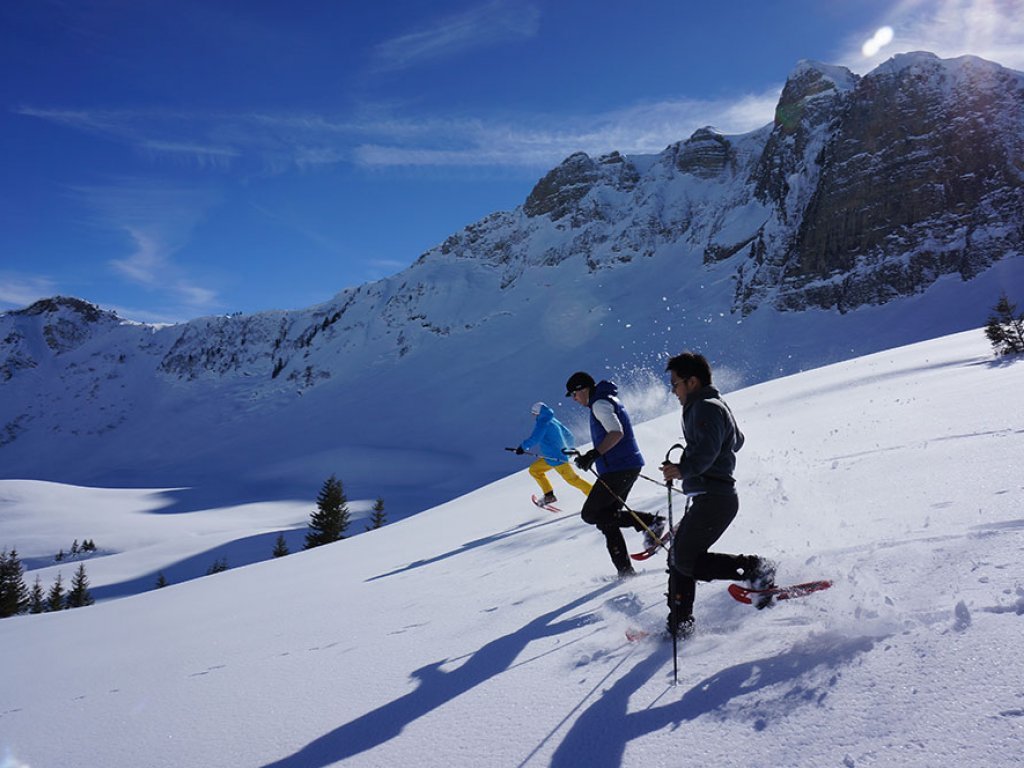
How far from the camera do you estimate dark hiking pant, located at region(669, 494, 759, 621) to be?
10.7 ft

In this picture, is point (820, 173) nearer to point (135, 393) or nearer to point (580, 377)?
point (580, 377)

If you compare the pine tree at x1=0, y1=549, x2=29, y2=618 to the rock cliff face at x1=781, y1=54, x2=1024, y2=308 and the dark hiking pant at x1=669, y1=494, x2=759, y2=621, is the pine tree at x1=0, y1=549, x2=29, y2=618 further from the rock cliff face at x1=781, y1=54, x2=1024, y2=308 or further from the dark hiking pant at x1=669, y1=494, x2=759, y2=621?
the rock cliff face at x1=781, y1=54, x2=1024, y2=308

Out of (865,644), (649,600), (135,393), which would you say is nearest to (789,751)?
(865,644)

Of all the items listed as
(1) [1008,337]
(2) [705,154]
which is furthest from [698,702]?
(2) [705,154]

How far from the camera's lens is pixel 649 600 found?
13.0 ft

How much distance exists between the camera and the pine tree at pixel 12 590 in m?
27.7

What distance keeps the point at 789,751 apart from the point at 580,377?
408 centimetres

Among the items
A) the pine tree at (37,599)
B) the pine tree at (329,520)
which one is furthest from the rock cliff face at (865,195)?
the pine tree at (37,599)

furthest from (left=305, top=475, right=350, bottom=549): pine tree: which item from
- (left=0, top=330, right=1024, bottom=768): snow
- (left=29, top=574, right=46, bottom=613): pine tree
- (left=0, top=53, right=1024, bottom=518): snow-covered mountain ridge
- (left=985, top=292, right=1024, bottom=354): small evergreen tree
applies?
(left=985, top=292, right=1024, bottom=354): small evergreen tree

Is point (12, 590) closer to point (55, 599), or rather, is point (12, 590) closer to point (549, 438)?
point (55, 599)

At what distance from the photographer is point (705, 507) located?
11.2 feet

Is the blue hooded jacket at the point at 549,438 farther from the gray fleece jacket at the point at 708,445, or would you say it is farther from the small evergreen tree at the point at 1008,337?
the small evergreen tree at the point at 1008,337

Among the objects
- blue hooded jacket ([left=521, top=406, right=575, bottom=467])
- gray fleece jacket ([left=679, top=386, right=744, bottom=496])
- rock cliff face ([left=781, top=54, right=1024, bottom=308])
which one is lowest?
gray fleece jacket ([left=679, top=386, right=744, bottom=496])

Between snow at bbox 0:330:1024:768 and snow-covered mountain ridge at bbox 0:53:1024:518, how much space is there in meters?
34.5
